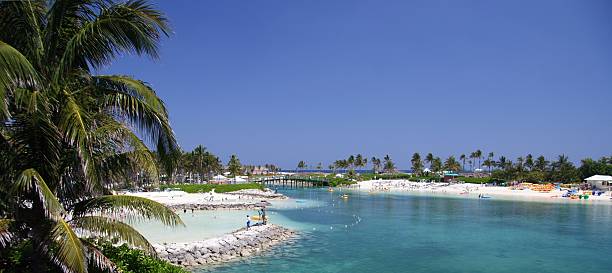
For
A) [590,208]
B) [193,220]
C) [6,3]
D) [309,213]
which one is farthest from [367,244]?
[590,208]

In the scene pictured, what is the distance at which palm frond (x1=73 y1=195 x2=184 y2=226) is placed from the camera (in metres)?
8.12

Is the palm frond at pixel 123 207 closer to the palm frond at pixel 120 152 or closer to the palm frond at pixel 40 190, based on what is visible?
the palm frond at pixel 120 152

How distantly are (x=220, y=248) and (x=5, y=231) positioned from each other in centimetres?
1712

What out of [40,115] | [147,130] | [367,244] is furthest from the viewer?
[367,244]

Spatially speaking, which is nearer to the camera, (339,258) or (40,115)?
(40,115)

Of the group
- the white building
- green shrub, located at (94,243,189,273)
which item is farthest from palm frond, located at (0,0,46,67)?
the white building

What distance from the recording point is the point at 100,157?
27.2 ft

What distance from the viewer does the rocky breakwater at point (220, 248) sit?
70.4 feet

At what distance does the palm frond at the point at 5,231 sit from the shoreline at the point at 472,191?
3213 inches

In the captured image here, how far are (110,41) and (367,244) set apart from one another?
24406 mm

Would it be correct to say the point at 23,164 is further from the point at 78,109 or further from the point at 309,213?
the point at 309,213

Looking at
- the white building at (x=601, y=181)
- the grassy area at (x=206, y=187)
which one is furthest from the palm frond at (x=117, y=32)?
the white building at (x=601, y=181)

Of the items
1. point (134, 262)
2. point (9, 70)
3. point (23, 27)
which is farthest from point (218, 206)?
point (9, 70)

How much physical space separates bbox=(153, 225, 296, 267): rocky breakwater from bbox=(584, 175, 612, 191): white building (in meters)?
78.2
